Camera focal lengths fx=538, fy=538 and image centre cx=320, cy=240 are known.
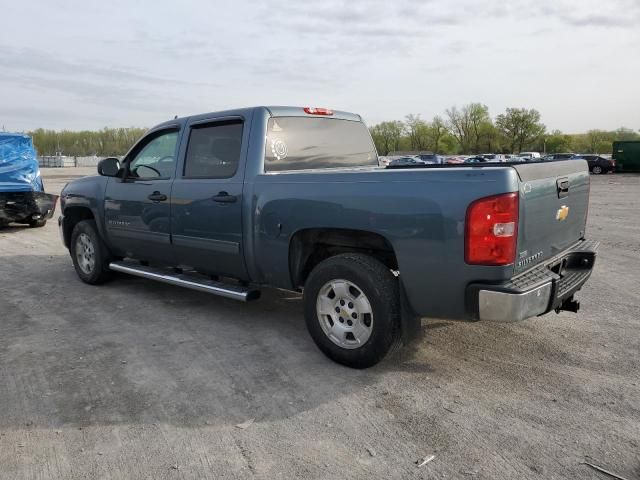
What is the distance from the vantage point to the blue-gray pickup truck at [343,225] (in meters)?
3.34

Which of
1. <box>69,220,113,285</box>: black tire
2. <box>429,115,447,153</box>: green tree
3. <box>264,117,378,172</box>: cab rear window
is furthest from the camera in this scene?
<box>429,115,447,153</box>: green tree

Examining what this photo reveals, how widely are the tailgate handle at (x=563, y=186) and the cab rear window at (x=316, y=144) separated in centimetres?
217

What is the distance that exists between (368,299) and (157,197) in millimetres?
2715

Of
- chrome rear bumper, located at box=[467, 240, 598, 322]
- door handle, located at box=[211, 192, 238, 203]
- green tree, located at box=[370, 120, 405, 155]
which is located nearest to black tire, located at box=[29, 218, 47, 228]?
door handle, located at box=[211, 192, 238, 203]

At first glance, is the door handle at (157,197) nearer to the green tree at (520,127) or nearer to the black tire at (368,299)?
the black tire at (368,299)

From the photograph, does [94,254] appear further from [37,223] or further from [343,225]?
[37,223]

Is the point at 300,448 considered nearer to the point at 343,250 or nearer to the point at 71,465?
the point at 71,465

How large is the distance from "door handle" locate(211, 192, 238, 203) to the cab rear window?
1.30 feet

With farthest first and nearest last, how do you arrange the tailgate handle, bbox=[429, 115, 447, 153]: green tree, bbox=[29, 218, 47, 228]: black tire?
bbox=[429, 115, 447, 153]: green tree < bbox=[29, 218, 47, 228]: black tire < the tailgate handle

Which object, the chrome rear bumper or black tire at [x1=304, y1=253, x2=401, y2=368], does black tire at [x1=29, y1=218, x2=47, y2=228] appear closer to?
black tire at [x1=304, y1=253, x2=401, y2=368]

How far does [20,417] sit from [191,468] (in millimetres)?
1305

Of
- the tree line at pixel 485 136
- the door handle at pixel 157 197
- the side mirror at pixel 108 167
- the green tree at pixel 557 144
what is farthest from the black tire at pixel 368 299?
the green tree at pixel 557 144

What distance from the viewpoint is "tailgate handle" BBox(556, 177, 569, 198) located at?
3.85 m

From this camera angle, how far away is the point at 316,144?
5.18 metres
